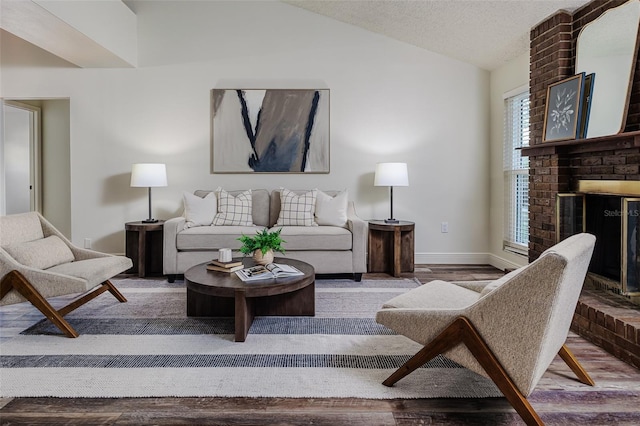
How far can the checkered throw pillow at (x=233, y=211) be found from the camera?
421cm

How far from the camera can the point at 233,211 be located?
4.24 meters

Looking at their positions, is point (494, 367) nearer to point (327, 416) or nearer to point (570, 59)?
point (327, 416)

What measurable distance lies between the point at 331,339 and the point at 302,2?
3783 millimetres

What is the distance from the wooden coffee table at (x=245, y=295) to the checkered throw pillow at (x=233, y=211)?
115 centimetres

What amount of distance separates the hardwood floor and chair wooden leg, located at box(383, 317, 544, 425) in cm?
18

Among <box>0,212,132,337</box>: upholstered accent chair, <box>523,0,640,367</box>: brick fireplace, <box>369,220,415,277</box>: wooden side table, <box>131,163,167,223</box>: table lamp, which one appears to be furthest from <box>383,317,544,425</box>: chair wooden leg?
<box>131,163,167,223</box>: table lamp

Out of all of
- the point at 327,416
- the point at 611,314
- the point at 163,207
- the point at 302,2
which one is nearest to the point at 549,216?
the point at 611,314

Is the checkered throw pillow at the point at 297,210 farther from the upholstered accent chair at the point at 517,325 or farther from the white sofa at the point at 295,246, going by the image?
the upholstered accent chair at the point at 517,325

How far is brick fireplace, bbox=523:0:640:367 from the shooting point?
2332 mm

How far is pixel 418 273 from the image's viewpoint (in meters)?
4.27

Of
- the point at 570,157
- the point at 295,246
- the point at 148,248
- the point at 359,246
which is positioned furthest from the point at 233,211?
the point at 570,157

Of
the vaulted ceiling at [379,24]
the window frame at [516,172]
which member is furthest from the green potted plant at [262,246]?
the window frame at [516,172]

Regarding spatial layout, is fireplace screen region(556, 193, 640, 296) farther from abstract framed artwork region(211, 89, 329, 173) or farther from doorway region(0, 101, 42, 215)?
doorway region(0, 101, 42, 215)

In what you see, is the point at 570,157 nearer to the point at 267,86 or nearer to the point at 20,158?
the point at 267,86
